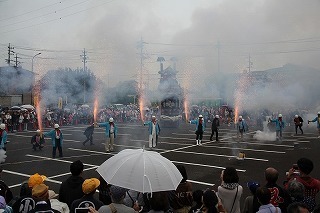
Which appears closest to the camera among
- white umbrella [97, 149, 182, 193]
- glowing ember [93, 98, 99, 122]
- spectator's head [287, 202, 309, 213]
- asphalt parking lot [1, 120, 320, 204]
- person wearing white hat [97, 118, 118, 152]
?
spectator's head [287, 202, 309, 213]

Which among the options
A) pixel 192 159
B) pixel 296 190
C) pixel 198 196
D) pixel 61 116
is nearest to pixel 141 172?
pixel 198 196

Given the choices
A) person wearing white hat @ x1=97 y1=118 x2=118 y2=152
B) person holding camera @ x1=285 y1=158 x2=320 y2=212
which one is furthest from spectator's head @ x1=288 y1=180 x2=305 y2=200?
person wearing white hat @ x1=97 y1=118 x2=118 y2=152

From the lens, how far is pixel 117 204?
3.40 metres

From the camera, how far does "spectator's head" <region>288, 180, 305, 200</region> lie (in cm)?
400

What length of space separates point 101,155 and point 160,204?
10585 mm

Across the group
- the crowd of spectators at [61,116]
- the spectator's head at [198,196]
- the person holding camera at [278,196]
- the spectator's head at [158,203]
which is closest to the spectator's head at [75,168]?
the spectator's head at [158,203]

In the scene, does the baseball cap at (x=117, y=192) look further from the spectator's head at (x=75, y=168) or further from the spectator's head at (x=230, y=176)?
the spectator's head at (x=230, y=176)

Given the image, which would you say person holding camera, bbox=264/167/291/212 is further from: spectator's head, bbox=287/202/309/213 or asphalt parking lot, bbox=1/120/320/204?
asphalt parking lot, bbox=1/120/320/204

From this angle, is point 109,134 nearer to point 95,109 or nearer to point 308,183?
point 308,183

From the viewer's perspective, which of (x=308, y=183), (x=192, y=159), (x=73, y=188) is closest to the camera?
(x=308, y=183)

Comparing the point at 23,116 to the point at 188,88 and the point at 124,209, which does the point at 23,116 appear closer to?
the point at 188,88

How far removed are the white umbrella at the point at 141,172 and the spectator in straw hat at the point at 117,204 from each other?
130 millimetres

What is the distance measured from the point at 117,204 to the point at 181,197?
0.98 metres

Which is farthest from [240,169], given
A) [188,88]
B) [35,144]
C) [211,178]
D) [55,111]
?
[55,111]
